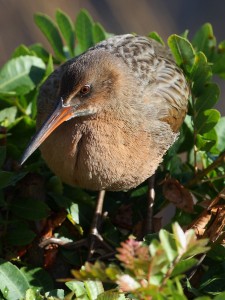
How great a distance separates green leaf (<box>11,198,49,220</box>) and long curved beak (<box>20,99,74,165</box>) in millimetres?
250

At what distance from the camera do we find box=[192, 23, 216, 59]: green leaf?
167 inches

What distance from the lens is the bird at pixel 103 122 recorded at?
152 inches

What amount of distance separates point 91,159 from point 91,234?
16.1 inches

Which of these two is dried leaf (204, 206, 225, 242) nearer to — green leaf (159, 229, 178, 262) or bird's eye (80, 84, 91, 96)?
green leaf (159, 229, 178, 262)

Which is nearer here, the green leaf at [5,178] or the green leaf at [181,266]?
the green leaf at [181,266]

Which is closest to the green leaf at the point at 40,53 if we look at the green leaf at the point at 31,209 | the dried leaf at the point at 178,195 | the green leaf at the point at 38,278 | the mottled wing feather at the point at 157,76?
the mottled wing feather at the point at 157,76

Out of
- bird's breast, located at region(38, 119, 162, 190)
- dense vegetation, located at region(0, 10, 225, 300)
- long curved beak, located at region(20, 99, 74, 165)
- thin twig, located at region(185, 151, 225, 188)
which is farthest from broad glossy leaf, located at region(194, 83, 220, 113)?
long curved beak, located at region(20, 99, 74, 165)

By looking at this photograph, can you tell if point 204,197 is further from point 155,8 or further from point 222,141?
point 155,8

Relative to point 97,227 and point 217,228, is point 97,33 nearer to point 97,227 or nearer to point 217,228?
point 97,227

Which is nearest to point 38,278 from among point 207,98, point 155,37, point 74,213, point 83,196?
point 74,213

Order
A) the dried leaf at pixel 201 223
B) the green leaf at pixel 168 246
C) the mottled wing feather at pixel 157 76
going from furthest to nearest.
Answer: the mottled wing feather at pixel 157 76, the dried leaf at pixel 201 223, the green leaf at pixel 168 246

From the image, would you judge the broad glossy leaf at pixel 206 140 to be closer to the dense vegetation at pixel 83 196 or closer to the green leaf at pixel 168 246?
the dense vegetation at pixel 83 196

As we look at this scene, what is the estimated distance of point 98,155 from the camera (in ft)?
12.8

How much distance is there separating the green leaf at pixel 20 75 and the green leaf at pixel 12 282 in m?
1.08
